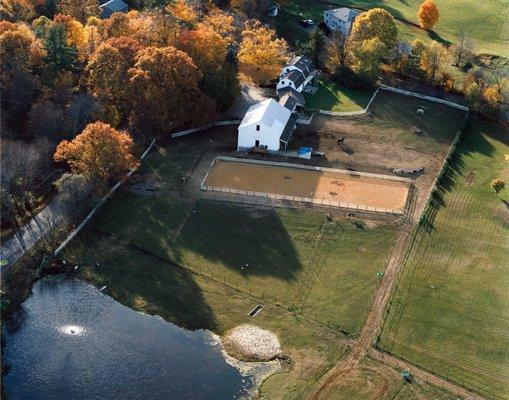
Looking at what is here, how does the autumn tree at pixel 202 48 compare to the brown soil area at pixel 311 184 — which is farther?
the autumn tree at pixel 202 48

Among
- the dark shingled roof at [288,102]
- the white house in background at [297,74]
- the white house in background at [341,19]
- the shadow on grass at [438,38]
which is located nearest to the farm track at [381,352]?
the dark shingled roof at [288,102]

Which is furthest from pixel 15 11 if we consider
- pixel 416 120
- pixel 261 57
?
pixel 416 120

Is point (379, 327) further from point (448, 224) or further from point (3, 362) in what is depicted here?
point (3, 362)

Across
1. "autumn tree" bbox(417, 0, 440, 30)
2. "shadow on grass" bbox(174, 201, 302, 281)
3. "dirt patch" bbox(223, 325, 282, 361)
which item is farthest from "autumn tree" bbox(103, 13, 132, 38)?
"autumn tree" bbox(417, 0, 440, 30)

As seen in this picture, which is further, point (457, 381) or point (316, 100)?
point (316, 100)

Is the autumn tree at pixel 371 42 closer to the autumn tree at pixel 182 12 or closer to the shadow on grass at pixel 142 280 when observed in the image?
the autumn tree at pixel 182 12

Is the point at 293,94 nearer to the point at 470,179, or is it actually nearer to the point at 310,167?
the point at 310,167

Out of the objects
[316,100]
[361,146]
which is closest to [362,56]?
[316,100]
